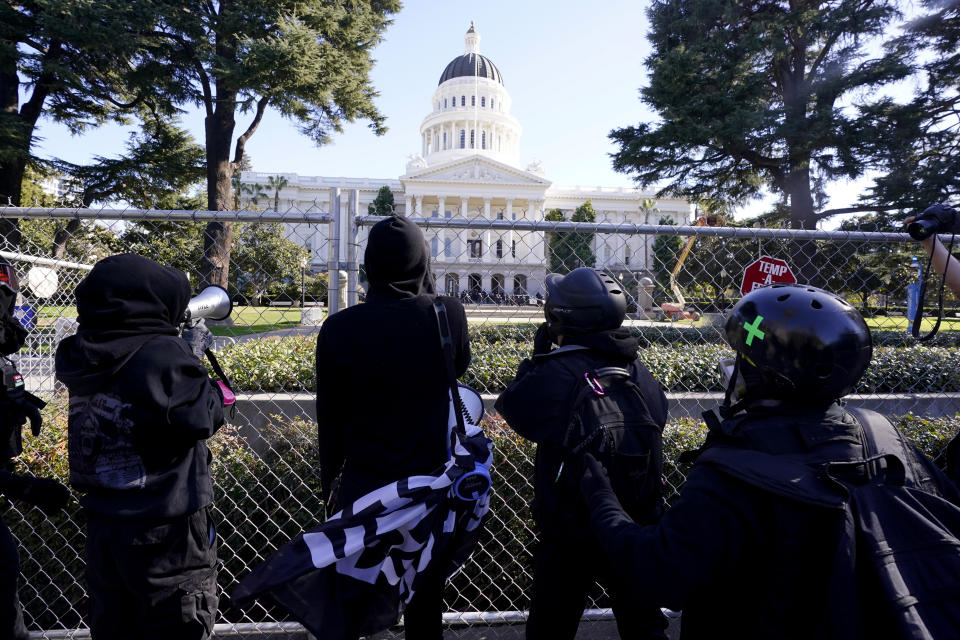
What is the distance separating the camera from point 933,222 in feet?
6.92

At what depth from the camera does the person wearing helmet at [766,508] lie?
3.74 feet

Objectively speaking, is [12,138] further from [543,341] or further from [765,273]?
[765,273]

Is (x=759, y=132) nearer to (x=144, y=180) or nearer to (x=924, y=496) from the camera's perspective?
(x=924, y=496)

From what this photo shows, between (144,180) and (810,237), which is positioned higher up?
(144,180)

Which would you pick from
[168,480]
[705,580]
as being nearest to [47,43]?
[168,480]

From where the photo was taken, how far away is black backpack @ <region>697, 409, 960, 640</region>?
1022 millimetres

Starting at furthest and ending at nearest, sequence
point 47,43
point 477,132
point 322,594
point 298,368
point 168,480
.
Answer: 1. point 477,132
2. point 47,43
3. point 298,368
4. point 168,480
5. point 322,594

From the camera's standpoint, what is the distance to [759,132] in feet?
56.3

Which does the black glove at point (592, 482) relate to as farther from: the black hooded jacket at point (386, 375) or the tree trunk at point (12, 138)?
the tree trunk at point (12, 138)

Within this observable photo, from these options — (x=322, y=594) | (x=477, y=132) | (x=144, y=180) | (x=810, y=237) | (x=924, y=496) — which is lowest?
(x=322, y=594)

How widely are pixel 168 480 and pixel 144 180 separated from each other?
20695mm

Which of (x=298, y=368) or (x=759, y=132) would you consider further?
(x=759, y=132)

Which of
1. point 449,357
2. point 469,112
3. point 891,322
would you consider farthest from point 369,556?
point 469,112

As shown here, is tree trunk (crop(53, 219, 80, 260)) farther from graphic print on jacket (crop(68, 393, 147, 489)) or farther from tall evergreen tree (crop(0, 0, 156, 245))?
tall evergreen tree (crop(0, 0, 156, 245))
